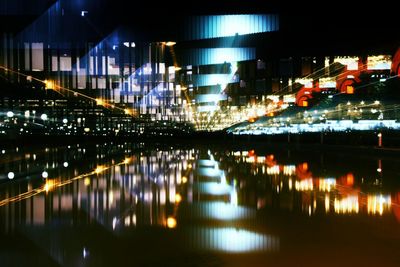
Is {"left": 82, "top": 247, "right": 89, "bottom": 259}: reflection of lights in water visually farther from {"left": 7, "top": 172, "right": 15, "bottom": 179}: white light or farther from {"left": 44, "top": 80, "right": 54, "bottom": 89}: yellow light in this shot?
{"left": 44, "top": 80, "right": 54, "bottom": 89}: yellow light

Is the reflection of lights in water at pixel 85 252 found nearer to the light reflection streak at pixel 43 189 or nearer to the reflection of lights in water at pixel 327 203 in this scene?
the reflection of lights in water at pixel 327 203

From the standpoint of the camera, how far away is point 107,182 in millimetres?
19031

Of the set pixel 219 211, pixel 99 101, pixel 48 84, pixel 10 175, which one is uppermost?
pixel 48 84

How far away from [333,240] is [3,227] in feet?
17.5

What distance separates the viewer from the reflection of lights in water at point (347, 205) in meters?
11.8

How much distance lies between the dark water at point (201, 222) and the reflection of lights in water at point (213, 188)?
0.03m

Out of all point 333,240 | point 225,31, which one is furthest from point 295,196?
point 225,31

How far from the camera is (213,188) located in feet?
55.5

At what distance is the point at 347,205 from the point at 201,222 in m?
3.75

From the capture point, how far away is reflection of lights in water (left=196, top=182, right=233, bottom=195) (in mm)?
15805

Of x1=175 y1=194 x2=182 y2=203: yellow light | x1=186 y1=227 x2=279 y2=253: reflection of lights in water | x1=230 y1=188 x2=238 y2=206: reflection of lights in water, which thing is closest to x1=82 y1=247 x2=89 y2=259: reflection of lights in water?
x1=186 y1=227 x2=279 y2=253: reflection of lights in water

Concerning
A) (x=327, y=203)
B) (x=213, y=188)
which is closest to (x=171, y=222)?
(x=327, y=203)

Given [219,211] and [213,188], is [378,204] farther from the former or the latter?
[213,188]

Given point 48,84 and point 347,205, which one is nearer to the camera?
point 347,205
